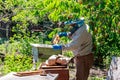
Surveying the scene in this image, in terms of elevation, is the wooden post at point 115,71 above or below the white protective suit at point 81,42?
below

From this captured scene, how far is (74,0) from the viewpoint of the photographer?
4512mm

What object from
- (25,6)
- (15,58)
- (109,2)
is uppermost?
(25,6)

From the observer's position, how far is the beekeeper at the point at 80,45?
5539mm

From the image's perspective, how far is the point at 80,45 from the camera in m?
5.74

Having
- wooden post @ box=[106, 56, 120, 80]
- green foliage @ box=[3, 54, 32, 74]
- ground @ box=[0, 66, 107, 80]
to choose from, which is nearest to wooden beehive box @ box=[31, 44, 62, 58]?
green foliage @ box=[3, 54, 32, 74]

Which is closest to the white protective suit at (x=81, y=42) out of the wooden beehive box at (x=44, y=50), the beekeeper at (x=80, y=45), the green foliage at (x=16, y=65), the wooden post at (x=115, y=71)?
the beekeeper at (x=80, y=45)

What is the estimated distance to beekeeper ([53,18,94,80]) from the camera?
18.2 ft

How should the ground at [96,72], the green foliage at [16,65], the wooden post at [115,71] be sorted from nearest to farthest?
the wooden post at [115,71] < the green foliage at [16,65] < the ground at [96,72]

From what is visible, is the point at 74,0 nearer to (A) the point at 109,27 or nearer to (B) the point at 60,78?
(A) the point at 109,27

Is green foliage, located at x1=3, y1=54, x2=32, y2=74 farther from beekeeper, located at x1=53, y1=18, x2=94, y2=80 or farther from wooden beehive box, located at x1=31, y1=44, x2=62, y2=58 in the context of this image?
beekeeper, located at x1=53, y1=18, x2=94, y2=80

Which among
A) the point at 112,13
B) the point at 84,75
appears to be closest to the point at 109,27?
the point at 112,13

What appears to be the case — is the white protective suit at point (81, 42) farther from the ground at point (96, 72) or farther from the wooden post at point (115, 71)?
the ground at point (96, 72)

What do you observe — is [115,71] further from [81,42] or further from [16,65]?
[16,65]

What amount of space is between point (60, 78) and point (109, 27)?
50.4 inches
